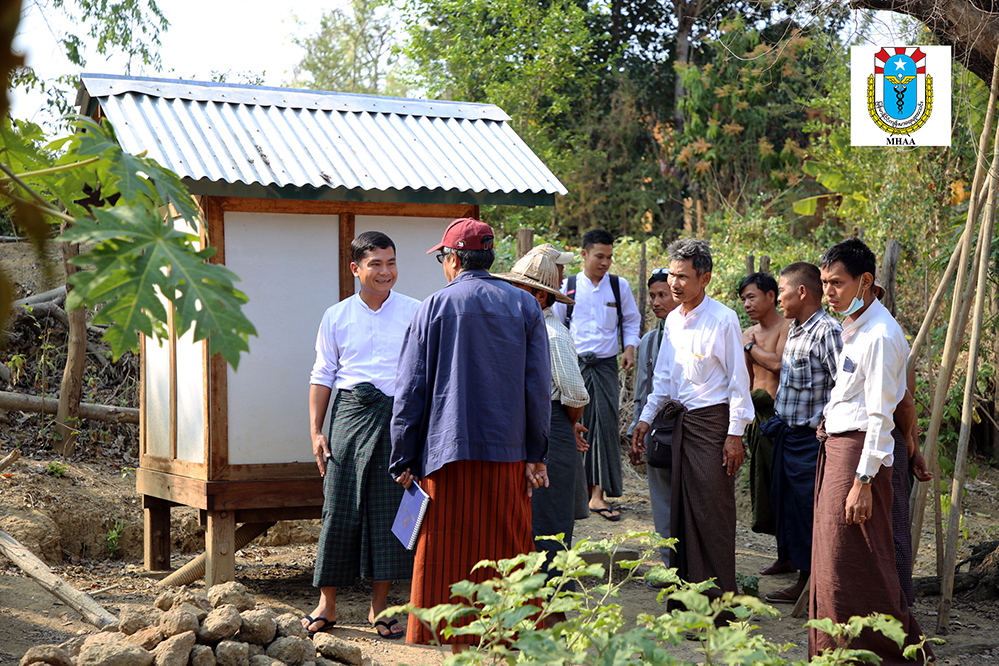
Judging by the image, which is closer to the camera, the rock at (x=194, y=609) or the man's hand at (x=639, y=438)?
the rock at (x=194, y=609)

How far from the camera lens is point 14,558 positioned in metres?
4.23

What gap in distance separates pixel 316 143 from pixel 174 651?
306 cm

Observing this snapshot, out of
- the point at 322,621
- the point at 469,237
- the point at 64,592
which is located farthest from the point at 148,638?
the point at 469,237

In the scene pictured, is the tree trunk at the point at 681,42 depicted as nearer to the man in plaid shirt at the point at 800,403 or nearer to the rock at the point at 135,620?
the man in plaid shirt at the point at 800,403

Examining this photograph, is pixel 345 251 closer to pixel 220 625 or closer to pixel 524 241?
pixel 524 241

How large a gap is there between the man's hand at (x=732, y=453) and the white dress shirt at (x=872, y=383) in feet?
2.51

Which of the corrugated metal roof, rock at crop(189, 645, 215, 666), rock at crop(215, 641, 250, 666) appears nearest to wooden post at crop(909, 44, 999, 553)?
the corrugated metal roof

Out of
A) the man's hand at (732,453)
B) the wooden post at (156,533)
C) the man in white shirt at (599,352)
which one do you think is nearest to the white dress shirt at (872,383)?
the man's hand at (732,453)

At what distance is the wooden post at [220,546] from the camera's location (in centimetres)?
496

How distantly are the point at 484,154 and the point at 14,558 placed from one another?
352 cm

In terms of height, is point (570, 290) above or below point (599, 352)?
above

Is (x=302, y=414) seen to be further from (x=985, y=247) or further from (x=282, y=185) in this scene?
(x=985, y=247)

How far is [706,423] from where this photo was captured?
14.7 feet

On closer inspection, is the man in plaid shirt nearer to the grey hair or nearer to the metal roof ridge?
the grey hair
